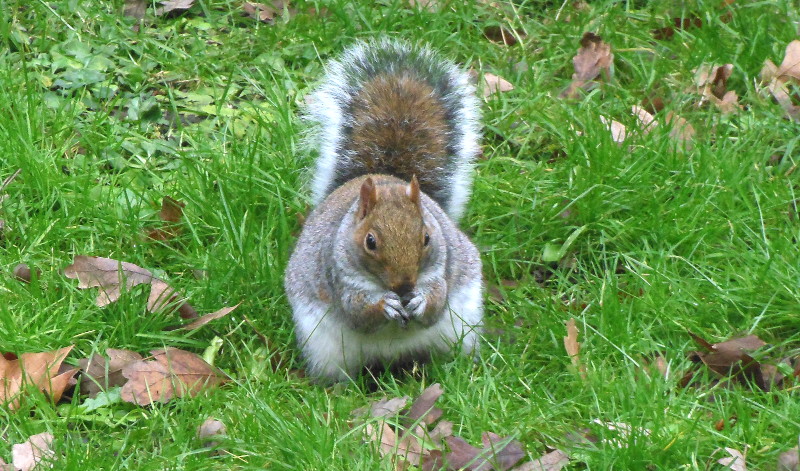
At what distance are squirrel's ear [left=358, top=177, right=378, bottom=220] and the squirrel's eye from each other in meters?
0.06

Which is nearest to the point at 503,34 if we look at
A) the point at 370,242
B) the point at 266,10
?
the point at 266,10

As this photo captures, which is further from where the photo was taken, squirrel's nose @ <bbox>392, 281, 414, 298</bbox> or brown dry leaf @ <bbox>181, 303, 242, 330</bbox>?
brown dry leaf @ <bbox>181, 303, 242, 330</bbox>

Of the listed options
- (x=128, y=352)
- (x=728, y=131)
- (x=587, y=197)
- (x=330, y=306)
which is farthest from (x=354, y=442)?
(x=728, y=131)

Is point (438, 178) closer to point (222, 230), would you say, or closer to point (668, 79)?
point (222, 230)

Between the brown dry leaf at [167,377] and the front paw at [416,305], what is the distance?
45 cm

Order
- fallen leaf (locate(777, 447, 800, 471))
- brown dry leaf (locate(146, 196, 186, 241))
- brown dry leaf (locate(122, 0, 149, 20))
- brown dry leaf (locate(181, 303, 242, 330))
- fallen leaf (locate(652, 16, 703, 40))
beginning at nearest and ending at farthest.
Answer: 1. fallen leaf (locate(777, 447, 800, 471))
2. brown dry leaf (locate(181, 303, 242, 330))
3. brown dry leaf (locate(146, 196, 186, 241))
4. fallen leaf (locate(652, 16, 703, 40))
5. brown dry leaf (locate(122, 0, 149, 20))

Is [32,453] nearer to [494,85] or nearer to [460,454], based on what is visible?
[460,454]

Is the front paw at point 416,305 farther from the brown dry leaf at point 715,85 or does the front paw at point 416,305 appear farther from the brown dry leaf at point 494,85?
the brown dry leaf at point 715,85

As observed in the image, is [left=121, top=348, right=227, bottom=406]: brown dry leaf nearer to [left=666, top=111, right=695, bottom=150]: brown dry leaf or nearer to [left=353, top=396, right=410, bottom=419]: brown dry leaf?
[left=353, top=396, right=410, bottom=419]: brown dry leaf

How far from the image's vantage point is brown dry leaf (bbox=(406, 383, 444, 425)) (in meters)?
2.28

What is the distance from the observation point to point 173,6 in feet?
12.0

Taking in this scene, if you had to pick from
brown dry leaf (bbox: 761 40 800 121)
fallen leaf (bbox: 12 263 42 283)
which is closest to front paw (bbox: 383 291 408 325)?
fallen leaf (bbox: 12 263 42 283)

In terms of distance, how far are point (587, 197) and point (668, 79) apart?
2.24 feet

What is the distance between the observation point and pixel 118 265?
260 centimetres
